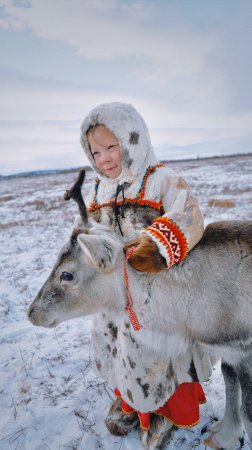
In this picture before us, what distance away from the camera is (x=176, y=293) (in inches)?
69.7

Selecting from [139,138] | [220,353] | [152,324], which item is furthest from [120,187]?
[220,353]

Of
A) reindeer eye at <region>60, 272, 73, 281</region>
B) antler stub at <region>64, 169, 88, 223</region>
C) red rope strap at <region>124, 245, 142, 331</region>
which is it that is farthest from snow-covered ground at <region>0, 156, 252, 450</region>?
antler stub at <region>64, 169, 88, 223</region>

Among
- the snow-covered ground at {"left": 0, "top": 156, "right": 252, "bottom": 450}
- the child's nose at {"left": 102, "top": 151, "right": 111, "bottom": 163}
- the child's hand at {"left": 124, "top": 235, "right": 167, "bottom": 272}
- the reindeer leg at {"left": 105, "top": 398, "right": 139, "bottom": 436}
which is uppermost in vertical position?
the child's nose at {"left": 102, "top": 151, "right": 111, "bottom": 163}

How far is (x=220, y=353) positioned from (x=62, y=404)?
1931 mm

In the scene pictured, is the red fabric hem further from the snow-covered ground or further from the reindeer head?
the reindeer head

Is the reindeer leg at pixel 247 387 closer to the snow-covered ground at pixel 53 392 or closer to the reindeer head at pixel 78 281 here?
the snow-covered ground at pixel 53 392

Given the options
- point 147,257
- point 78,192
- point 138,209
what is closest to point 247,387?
point 147,257

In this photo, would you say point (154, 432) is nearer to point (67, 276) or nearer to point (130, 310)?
point (130, 310)

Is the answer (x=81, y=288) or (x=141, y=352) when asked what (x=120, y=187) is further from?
(x=141, y=352)

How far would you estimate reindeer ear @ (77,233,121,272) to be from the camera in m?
1.58

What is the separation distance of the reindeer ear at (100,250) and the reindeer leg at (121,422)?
160 centimetres

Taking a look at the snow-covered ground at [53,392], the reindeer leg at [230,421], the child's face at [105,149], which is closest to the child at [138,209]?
the child's face at [105,149]

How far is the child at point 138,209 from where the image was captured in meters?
1.93

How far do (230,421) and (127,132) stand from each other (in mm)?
2461
